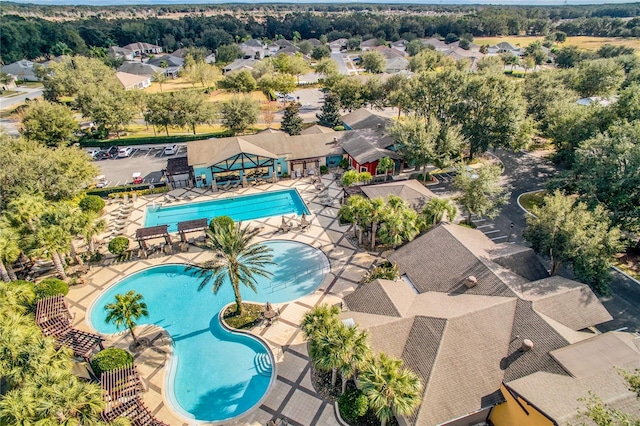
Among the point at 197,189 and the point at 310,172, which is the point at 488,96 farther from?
the point at 197,189

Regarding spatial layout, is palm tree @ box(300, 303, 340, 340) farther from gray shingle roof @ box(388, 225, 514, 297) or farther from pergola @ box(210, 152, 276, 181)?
pergola @ box(210, 152, 276, 181)

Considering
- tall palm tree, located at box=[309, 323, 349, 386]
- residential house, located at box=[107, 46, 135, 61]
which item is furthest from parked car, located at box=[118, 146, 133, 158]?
residential house, located at box=[107, 46, 135, 61]

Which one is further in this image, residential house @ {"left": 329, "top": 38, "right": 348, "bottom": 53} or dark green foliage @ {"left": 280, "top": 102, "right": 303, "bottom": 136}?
residential house @ {"left": 329, "top": 38, "right": 348, "bottom": 53}

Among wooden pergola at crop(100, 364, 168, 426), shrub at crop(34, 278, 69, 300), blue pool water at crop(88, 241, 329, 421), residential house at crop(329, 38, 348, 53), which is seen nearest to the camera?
wooden pergola at crop(100, 364, 168, 426)

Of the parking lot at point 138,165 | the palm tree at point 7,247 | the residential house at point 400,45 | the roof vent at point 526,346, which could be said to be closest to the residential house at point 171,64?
the parking lot at point 138,165

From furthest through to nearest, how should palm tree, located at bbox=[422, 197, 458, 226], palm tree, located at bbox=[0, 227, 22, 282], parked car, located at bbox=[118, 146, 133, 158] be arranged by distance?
1. parked car, located at bbox=[118, 146, 133, 158]
2. palm tree, located at bbox=[422, 197, 458, 226]
3. palm tree, located at bbox=[0, 227, 22, 282]

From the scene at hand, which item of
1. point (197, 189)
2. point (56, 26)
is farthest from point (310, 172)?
point (56, 26)

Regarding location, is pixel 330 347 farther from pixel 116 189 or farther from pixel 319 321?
pixel 116 189

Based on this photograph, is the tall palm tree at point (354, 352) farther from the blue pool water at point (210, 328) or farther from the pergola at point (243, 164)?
the pergola at point (243, 164)
